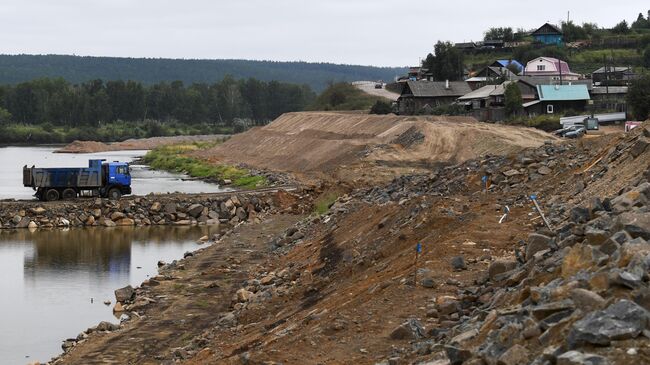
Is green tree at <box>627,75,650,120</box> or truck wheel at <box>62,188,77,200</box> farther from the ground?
green tree at <box>627,75,650,120</box>

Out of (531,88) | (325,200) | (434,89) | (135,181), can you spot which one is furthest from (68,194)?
(434,89)

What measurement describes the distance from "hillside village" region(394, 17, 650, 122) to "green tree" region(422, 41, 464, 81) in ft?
1.21

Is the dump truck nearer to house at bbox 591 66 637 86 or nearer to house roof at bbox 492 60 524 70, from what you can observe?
house at bbox 591 66 637 86

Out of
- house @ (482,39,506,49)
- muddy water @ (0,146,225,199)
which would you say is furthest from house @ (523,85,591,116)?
house @ (482,39,506,49)

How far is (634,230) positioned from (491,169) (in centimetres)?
1843

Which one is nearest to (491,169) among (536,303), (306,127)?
(536,303)

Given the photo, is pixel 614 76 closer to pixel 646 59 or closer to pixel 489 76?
pixel 489 76

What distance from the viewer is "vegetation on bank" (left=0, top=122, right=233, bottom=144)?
171500 mm

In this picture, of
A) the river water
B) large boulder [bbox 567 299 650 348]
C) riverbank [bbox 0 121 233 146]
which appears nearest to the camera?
large boulder [bbox 567 299 650 348]

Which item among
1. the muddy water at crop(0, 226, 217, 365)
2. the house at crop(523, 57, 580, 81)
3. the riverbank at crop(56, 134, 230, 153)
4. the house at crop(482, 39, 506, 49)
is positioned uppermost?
the house at crop(482, 39, 506, 49)

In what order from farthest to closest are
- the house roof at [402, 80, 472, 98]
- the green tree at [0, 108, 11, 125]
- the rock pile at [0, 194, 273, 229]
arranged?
the green tree at [0, 108, 11, 125] < the house roof at [402, 80, 472, 98] < the rock pile at [0, 194, 273, 229]

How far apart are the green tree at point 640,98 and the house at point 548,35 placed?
58684 millimetres

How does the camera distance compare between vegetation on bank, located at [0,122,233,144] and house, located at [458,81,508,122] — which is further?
vegetation on bank, located at [0,122,233,144]

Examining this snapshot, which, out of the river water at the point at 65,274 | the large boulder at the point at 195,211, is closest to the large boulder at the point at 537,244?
the river water at the point at 65,274
